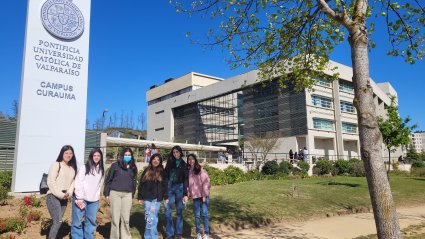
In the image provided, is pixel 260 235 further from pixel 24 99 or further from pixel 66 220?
pixel 24 99

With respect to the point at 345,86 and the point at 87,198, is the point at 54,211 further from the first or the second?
the point at 345,86

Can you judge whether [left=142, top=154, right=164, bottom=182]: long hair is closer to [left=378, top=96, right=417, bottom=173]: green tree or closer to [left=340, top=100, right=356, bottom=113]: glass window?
[left=378, top=96, right=417, bottom=173]: green tree

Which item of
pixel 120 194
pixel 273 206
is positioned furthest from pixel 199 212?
pixel 273 206

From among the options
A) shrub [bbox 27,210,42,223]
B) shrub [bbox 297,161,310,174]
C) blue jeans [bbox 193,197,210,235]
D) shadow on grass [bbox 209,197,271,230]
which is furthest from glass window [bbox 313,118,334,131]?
shrub [bbox 27,210,42,223]

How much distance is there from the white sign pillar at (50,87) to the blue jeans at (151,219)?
4.97m

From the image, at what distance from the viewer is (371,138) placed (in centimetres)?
489

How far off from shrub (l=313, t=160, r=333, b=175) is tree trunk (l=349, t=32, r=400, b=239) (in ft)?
87.1

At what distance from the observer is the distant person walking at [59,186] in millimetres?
6117

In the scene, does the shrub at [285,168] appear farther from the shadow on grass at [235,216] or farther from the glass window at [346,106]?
the glass window at [346,106]

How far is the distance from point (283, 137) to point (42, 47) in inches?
1573

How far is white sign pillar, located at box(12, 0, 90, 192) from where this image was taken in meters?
10.1

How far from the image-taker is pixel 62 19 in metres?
11.4

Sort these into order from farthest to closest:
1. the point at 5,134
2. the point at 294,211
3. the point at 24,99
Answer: the point at 5,134 → the point at 294,211 → the point at 24,99

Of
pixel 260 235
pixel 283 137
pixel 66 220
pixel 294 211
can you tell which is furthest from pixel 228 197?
pixel 283 137
